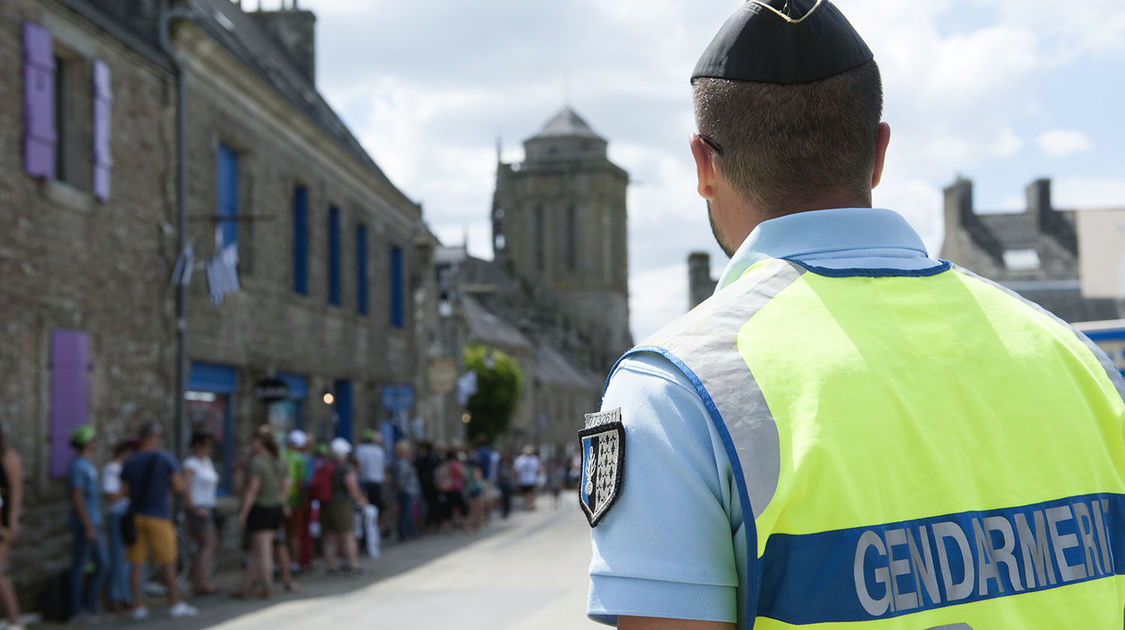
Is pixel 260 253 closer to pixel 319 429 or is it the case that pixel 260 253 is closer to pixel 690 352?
pixel 319 429

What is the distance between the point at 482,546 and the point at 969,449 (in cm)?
1901

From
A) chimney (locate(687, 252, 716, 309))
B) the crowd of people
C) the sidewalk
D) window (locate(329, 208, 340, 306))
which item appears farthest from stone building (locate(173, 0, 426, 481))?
chimney (locate(687, 252, 716, 309))

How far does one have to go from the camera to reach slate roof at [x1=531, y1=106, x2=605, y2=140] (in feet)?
367

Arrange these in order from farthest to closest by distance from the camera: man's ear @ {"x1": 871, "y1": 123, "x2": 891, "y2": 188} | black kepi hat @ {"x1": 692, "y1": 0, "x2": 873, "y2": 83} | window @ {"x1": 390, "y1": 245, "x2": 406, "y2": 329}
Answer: window @ {"x1": 390, "y1": 245, "x2": 406, "y2": 329} → man's ear @ {"x1": 871, "y1": 123, "x2": 891, "y2": 188} → black kepi hat @ {"x1": 692, "y1": 0, "x2": 873, "y2": 83}

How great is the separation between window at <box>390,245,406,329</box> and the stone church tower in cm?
7802

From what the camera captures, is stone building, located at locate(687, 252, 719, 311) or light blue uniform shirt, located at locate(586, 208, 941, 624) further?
stone building, located at locate(687, 252, 719, 311)

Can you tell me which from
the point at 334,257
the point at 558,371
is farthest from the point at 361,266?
the point at 558,371

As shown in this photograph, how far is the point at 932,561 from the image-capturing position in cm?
145

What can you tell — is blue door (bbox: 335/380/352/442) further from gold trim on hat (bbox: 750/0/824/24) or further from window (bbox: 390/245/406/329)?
gold trim on hat (bbox: 750/0/824/24)

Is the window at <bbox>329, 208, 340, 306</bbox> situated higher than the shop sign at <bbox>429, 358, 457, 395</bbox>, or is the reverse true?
the window at <bbox>329, 208, 340, 306</bbox>

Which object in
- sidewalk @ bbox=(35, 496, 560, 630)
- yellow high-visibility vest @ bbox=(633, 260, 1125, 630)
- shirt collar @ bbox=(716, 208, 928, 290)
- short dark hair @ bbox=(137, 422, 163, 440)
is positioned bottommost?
sidewalk @ bbox=(35, 496, 560, 630)

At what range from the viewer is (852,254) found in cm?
165

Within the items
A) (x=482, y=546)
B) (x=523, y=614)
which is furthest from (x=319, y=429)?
(x=523, y=614)

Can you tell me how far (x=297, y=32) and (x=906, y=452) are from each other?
27.0 m
